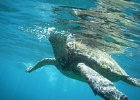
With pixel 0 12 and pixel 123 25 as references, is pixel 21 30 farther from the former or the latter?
pixel 123 25

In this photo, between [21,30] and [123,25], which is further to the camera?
[21,30]

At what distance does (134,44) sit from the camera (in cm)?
1861

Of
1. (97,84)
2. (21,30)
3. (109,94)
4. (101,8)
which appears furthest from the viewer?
(21,30)

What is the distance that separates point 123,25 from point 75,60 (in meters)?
5.62

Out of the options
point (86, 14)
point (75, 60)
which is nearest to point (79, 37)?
point (86, 14)

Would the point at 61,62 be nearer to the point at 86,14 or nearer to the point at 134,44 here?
the point at 86,14

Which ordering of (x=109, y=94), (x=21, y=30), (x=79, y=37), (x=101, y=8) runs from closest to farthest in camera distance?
(x=109, y=94)
(x=101, y=8)
(x=79, y=37)
(x=21, y=30)

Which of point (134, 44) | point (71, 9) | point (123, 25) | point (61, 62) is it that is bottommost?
point (134, 44)

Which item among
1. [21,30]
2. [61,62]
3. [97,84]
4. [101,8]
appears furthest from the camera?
[21,30]

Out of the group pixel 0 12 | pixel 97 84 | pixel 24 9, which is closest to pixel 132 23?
pixel 24 9

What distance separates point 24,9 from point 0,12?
362 cm

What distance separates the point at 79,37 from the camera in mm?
18328

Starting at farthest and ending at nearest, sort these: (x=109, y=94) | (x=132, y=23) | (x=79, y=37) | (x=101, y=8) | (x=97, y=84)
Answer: (x=79, y=37) < (x=132, y=23) < (x=101, y=8) < (x=97, y=84) < (x=109, y=94)

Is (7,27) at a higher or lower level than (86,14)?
lower
